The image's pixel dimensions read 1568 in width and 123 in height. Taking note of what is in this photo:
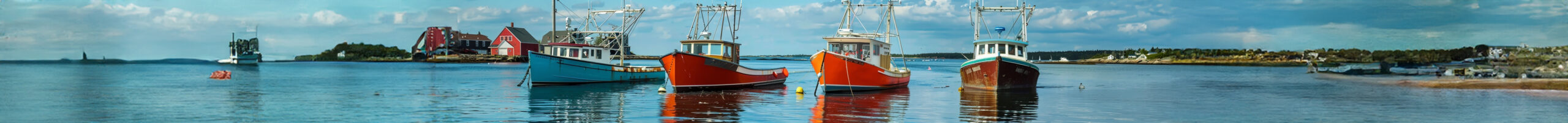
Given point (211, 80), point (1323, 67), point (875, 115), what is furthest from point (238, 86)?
point (1323, 67)

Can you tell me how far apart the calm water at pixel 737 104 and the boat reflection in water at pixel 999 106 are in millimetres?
85

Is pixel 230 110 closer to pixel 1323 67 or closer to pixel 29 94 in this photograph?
pixel 29 94

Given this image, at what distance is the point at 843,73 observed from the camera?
1180 inches

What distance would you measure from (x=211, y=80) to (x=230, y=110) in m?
24.4

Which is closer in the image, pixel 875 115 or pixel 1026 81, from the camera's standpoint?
pixel 875 115

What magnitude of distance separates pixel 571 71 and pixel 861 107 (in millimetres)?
14259

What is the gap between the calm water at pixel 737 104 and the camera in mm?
22203

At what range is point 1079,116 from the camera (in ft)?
75.0

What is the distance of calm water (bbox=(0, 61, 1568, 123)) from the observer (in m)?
22.2

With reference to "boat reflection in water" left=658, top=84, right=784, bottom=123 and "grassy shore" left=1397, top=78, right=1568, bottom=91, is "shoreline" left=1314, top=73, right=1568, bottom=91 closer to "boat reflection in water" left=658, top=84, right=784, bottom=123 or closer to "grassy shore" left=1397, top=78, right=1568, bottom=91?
"grassy shore" left=1397, top=78, right=1568, bottom=91

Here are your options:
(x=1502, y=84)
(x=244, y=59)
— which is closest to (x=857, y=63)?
(x=1502, y=84)

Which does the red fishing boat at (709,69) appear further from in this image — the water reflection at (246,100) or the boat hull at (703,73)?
the water reflection at (246,100)

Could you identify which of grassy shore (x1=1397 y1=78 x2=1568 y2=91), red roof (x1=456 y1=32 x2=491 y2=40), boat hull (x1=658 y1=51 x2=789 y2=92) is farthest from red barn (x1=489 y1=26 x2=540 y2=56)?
grassy shore (x1=1397 y1=78 x2=1568 y2=91)

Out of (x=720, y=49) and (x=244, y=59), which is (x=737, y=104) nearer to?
(x=720, y=49)
